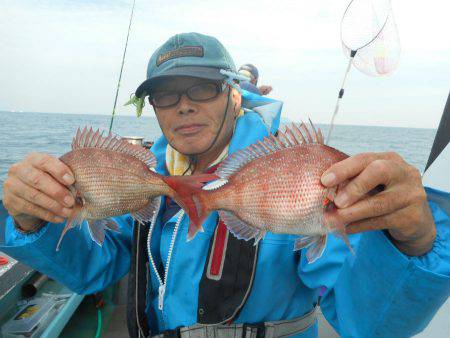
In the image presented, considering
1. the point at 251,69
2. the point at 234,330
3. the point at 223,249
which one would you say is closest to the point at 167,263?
the point at 223,249

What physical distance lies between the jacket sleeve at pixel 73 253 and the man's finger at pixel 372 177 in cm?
165

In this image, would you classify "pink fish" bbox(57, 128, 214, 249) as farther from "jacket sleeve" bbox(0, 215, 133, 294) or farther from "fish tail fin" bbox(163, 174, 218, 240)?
"jacket sleeve" bbox(0, 215, 133, 294)

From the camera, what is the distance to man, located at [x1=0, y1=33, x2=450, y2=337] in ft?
4.50

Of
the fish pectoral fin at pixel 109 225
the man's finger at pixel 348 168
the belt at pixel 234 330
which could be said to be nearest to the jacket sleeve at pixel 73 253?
the fish pectoral fin at pixel 109 225

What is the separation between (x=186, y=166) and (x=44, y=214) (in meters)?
1.16

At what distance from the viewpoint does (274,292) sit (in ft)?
7.44

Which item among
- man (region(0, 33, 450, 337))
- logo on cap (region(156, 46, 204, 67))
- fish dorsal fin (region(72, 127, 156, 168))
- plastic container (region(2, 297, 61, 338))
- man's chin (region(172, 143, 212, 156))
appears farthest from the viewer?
plastic container (region(2, 297, 61, 338))

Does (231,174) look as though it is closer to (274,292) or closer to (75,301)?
(274,292)

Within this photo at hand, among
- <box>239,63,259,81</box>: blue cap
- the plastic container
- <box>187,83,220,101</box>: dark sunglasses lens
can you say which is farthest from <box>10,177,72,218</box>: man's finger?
<box>239,63,259,81</box>: blue cap

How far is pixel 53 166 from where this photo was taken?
161 centimetres

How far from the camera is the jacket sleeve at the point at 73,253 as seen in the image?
1963 millimetres

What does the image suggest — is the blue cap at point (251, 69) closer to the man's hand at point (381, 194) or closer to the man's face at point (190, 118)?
the man's face at point (190, 118)

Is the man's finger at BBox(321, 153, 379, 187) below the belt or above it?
above

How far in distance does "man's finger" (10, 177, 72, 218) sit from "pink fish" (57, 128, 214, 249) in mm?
57
